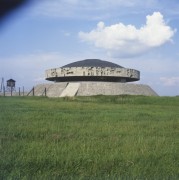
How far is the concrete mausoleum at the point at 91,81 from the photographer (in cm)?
4022

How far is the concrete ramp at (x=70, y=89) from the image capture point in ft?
130

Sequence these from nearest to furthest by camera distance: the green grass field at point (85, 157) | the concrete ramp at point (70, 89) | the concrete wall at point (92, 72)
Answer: the green grass field at point (85, 157)
the concrete ramp at point (70, 89)
the concrete wall at point (92, 72)

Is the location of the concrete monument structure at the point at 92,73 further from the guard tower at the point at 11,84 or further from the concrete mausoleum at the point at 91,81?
the guard tower at the point at 11,84

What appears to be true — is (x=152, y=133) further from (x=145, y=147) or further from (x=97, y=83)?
(x=97, y=83)

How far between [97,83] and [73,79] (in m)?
4.29

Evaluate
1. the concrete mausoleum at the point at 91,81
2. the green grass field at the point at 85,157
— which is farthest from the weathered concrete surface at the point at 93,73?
the green grass field at the point at 85,157

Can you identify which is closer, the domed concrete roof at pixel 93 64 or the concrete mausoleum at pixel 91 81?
the concrete mausoleum at pixel 91 81

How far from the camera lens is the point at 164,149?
235 inches

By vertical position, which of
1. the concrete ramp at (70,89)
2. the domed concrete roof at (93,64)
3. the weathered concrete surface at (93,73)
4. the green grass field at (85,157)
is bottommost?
the green grass field at (85,157)

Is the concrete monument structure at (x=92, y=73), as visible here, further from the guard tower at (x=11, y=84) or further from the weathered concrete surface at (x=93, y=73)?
the guard tower at (x=11, y=84)

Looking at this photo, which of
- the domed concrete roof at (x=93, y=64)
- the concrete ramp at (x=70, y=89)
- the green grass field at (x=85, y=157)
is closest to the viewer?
the green grass field at (x=85, y=157)

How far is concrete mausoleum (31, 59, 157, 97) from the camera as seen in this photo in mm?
→ 40219

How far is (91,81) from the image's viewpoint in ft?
140

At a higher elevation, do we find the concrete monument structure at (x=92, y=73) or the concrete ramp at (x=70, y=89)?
the concrete monument structure at (x=92, y=73)
